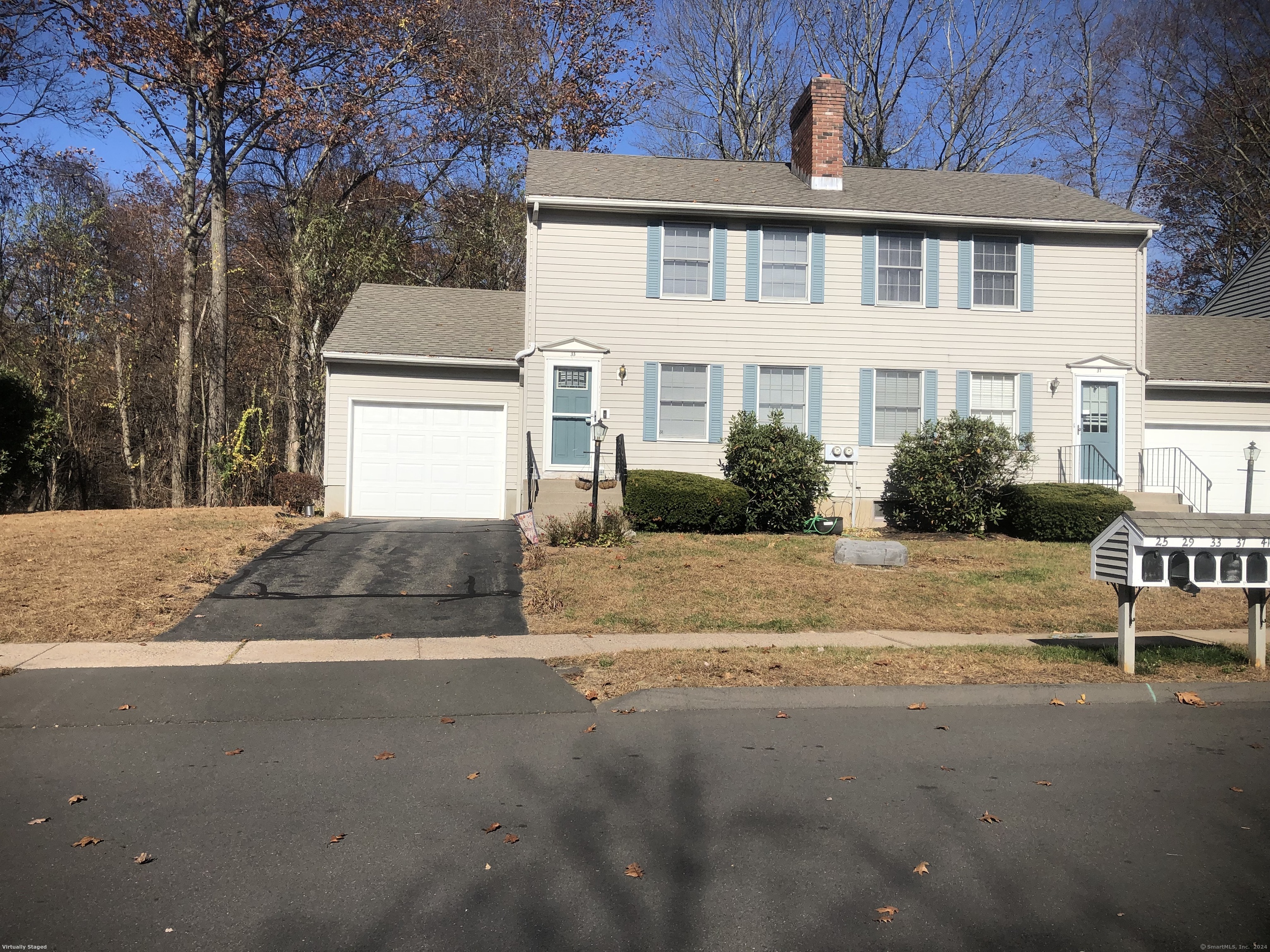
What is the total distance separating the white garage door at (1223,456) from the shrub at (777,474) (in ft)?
26.1

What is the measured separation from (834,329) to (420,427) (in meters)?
8.32

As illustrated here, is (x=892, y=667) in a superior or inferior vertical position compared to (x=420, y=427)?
inferior

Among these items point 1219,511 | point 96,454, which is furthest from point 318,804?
point 96,454

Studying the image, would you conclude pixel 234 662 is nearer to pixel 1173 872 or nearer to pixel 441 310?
pixel 1173 872

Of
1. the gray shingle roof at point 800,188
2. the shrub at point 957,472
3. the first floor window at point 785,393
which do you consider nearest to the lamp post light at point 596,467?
the first floor window at point 785,393

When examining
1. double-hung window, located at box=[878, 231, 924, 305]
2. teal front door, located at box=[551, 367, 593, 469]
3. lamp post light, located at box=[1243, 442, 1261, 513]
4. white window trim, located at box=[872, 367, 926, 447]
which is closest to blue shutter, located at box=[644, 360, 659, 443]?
teal front door, located at box=[551, 367, 593, 469]

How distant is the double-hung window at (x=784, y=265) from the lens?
17.6 meters

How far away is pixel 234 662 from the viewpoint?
765 cm

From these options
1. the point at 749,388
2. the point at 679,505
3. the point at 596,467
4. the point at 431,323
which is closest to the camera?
the point at 596,467

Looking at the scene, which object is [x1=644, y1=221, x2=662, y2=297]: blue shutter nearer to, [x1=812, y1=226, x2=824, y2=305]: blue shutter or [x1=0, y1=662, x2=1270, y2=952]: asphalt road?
[x1=812, y1=226, x2=824, y2=305]: blue shutter

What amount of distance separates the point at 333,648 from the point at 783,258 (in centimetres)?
1239

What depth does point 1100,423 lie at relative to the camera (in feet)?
59.3

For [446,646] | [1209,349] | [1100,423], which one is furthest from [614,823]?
[1209,349]

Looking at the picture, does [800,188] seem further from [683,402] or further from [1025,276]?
[683,402]
